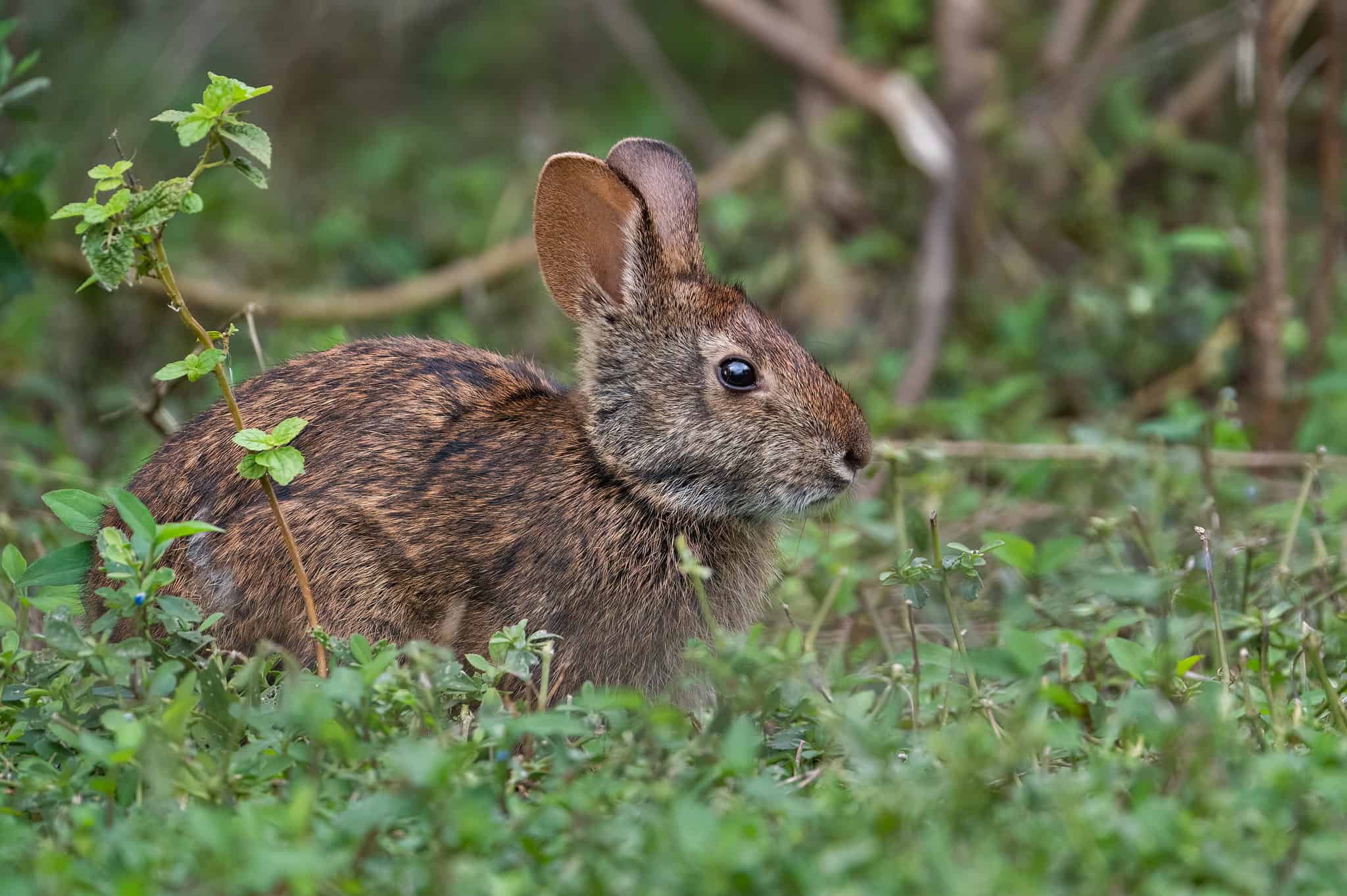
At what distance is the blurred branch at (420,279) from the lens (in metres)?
7.72

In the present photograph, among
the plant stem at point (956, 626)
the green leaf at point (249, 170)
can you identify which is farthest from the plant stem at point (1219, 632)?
the green leaf at point (249, 170)

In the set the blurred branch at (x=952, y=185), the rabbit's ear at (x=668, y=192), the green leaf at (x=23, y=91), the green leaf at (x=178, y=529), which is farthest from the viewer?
the blurred branch at (x=952, y=185)

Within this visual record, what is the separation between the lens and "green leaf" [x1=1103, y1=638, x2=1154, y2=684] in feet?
11.9

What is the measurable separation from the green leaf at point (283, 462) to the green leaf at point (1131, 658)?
2.08m

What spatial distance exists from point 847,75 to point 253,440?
598 centimetres

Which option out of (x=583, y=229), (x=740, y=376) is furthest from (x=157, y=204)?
(x=740, y=376)

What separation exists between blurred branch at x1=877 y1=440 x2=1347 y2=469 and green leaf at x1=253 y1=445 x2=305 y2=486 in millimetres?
2506

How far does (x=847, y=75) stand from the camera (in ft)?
29.3

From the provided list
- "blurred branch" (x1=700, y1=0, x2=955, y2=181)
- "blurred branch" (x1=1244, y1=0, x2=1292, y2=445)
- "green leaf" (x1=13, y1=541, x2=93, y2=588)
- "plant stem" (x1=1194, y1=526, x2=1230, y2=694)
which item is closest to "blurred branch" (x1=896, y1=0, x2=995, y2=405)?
"blurred branch" (x1=700, y1=0, x2=955, y2=181)

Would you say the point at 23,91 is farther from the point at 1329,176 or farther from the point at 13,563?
the point at 1329,176

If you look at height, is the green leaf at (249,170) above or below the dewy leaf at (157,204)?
A: above

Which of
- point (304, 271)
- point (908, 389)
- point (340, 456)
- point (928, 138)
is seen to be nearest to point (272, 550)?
point (340, 456)

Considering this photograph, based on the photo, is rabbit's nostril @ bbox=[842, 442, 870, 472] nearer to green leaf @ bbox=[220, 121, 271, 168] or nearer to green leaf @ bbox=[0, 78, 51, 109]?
green leaf @ bbox=[220, 121, 271, 168]

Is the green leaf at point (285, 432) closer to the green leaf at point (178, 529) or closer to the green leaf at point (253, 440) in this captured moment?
the green leaf at point (253, 440)
